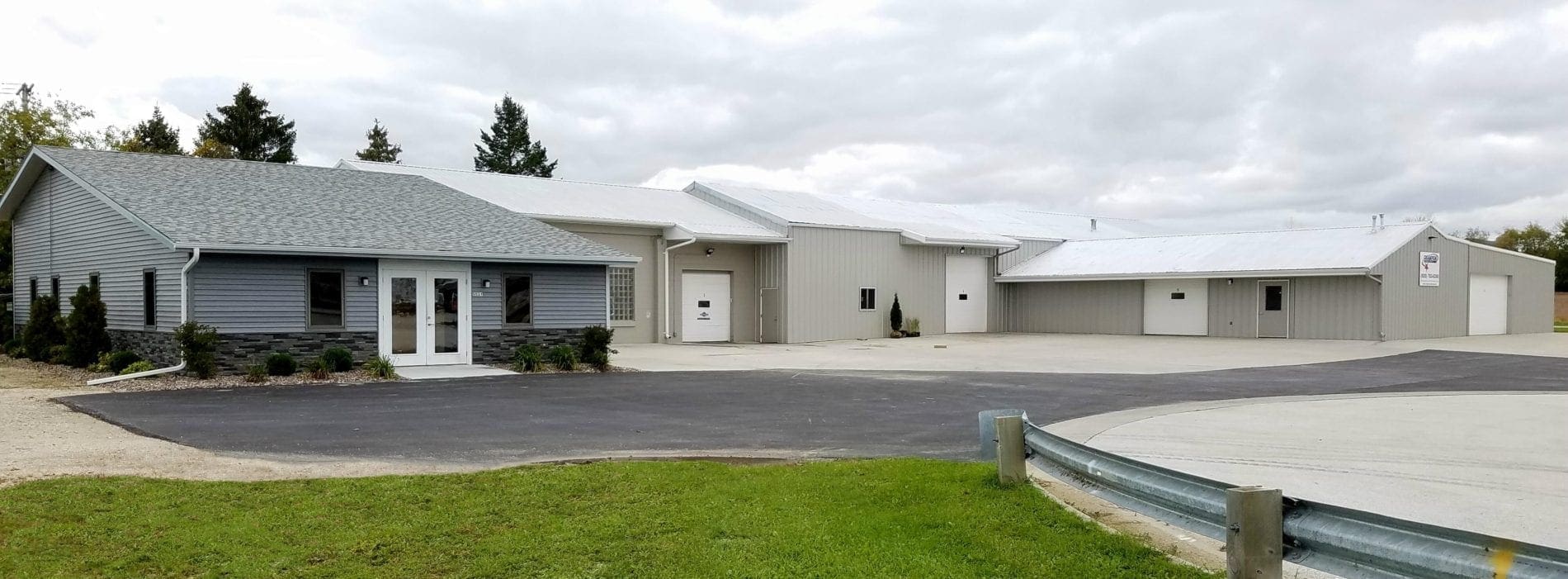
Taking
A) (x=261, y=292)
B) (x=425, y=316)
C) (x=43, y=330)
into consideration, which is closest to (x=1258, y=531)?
(x=261, y=292)

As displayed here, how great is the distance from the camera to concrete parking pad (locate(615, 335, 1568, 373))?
20.1 m

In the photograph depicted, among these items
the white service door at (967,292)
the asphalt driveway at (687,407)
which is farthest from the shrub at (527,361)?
the white service door at (967,292)

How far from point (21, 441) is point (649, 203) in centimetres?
1988

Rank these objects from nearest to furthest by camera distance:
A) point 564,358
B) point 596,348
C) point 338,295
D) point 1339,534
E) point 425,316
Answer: point 1339,534, point 338,295, point 425,316, point 564,358, point 596,348

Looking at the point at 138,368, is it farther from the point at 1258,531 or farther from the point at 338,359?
the point at 1258,531

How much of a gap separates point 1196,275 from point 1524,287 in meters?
11.2

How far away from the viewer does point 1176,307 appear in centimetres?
3123

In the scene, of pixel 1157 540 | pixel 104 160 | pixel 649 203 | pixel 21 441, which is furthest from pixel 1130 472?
pixel 649 203

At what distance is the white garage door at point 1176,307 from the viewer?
100ft

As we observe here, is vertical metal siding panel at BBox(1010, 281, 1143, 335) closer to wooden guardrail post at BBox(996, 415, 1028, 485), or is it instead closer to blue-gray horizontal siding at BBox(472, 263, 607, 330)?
blue-gray horizontal siding at BBox(472, 263, 607, 330)

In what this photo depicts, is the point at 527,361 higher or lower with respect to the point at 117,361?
lower

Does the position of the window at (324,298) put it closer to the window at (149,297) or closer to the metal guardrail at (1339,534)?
the window at (149,297)

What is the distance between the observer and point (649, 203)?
94.2 ft

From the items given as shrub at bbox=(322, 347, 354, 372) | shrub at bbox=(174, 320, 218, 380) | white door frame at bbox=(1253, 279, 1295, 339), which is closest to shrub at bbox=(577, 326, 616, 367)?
shrub at bbox=(322, 347, 354, 372)
